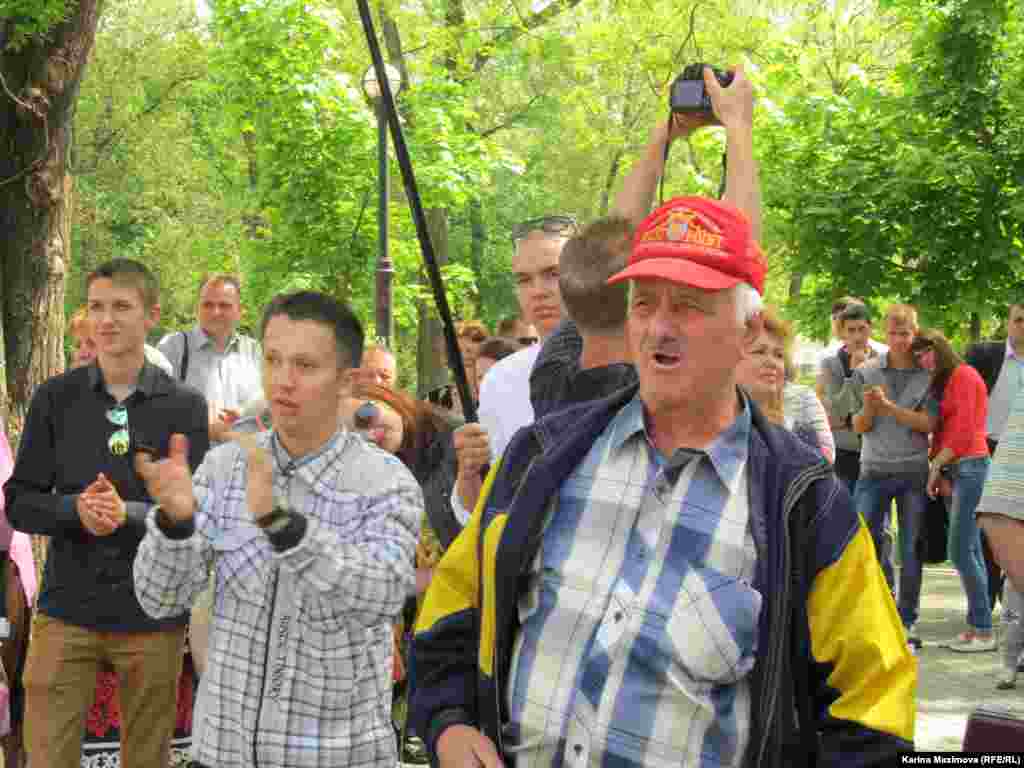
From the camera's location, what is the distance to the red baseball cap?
2.62 meters

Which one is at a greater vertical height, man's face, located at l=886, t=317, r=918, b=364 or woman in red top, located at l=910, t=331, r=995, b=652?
man's face, located at l=886, t=317, r=918, b=364

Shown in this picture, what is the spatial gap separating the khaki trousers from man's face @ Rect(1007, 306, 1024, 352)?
6.93 m

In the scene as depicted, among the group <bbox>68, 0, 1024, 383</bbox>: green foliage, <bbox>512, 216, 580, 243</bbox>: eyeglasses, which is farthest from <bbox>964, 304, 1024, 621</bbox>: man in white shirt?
<bbox>512, 216, 580, 243</bbox>: eyeglasses

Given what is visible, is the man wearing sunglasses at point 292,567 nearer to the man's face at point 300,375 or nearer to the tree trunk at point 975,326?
the man's face at point 300,375

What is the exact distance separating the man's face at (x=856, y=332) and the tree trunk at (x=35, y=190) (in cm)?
568

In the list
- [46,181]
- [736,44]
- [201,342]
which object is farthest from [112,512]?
[736,44]

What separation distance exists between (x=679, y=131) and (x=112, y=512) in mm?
2361

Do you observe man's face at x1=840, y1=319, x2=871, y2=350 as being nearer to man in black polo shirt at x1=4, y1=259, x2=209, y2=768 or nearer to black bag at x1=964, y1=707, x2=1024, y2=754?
man in black polo shirt at x1=4, y1=259, x2=209, y2=768

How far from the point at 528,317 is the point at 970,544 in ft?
19.5

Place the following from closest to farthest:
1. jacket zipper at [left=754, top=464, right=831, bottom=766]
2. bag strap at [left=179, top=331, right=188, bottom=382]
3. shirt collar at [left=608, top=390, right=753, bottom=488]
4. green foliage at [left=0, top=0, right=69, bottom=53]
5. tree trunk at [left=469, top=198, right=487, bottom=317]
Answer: jacket zipper at [left=754, top=464, right=831, bottom=766]
shirt collar at [left=608, top=390, right=753, bottom=488]
green foliage at [left=0, top=0, right=69, bottom=53]
bag strap at [left=179, top=331, right=188, bottom=382]
tree trunk at [left=469, top=198, right=487, bottom=317]

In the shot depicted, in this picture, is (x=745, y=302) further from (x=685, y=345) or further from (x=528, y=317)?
(x=528, y=317)

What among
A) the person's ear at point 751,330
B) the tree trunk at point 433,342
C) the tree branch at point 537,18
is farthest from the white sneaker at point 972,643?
the tree branch at point 537,18

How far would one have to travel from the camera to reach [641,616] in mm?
2533

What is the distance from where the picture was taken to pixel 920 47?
14.5 metres
